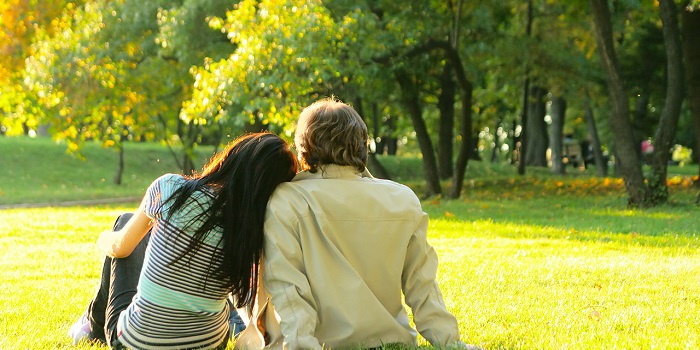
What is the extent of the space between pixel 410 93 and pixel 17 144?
67.1 feet

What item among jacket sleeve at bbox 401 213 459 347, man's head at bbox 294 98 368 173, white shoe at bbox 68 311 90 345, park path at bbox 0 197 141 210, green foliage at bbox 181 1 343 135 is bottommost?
park path at bbox 0 197 141 210

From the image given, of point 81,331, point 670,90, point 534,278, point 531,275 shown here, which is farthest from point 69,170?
point 81,331

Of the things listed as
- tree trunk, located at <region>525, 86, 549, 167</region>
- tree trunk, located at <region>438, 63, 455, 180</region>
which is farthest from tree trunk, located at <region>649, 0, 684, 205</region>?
tree trunk, located at <region>525, 86, 549, 167</region>

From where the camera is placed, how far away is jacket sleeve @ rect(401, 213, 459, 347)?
4.33 m

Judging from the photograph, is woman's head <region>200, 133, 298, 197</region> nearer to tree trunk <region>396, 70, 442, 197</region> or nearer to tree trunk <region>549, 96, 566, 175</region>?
tree trunk <region>396, 70, 442, 197</region>

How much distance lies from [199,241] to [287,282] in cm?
47

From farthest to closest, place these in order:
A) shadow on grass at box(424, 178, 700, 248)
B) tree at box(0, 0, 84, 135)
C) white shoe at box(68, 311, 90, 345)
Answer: tree at box(0, 0, 84, 135)
shadow on grass at box(424, 178, 700, 248)
white shoe at box(68, 311, 90, 345)

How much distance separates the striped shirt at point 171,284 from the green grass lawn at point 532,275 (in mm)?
1154

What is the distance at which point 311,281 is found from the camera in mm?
4125

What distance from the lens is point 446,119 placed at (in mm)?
24641

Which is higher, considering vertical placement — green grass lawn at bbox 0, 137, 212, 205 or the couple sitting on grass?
the couple sitting on grass

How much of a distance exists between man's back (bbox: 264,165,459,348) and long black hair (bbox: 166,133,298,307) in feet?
0.23

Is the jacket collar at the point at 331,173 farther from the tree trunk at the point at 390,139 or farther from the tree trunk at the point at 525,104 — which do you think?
the tree trunk at the point at 390,139

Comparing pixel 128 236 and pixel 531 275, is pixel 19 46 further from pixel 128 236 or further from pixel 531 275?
pixel 128 236
